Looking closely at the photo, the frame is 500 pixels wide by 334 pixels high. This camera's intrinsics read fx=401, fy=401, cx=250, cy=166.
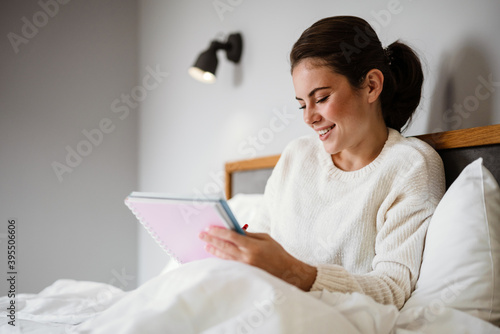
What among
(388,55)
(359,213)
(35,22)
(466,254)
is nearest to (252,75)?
(388,55)

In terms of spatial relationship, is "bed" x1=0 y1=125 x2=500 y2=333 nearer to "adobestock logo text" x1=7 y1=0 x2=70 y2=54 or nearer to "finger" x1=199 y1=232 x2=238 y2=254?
"finger" x1=199 y1=232 x2=238 y2=254

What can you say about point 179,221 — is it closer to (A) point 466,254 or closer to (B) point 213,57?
(A) point 466,254

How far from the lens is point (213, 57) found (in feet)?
6.52

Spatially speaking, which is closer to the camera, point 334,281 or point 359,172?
point 334,281

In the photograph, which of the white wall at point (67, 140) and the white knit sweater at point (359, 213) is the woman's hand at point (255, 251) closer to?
the white knit sweater at point (359, 213)

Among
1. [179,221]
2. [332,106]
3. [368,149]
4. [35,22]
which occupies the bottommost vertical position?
[179,221]

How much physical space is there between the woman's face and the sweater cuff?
401 mm

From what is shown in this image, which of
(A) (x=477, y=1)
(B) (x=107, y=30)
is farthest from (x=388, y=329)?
(B) (x=107, y=30)

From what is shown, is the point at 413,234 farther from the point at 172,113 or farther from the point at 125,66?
the point at 125,66

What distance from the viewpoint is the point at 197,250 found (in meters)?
0.95

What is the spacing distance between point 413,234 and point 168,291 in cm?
58

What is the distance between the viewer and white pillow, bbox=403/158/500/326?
2.59 ft

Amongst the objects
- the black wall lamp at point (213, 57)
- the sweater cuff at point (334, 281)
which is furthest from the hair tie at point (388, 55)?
the black wall lamp at point (213, 57)

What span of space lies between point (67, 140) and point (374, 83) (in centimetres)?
211
